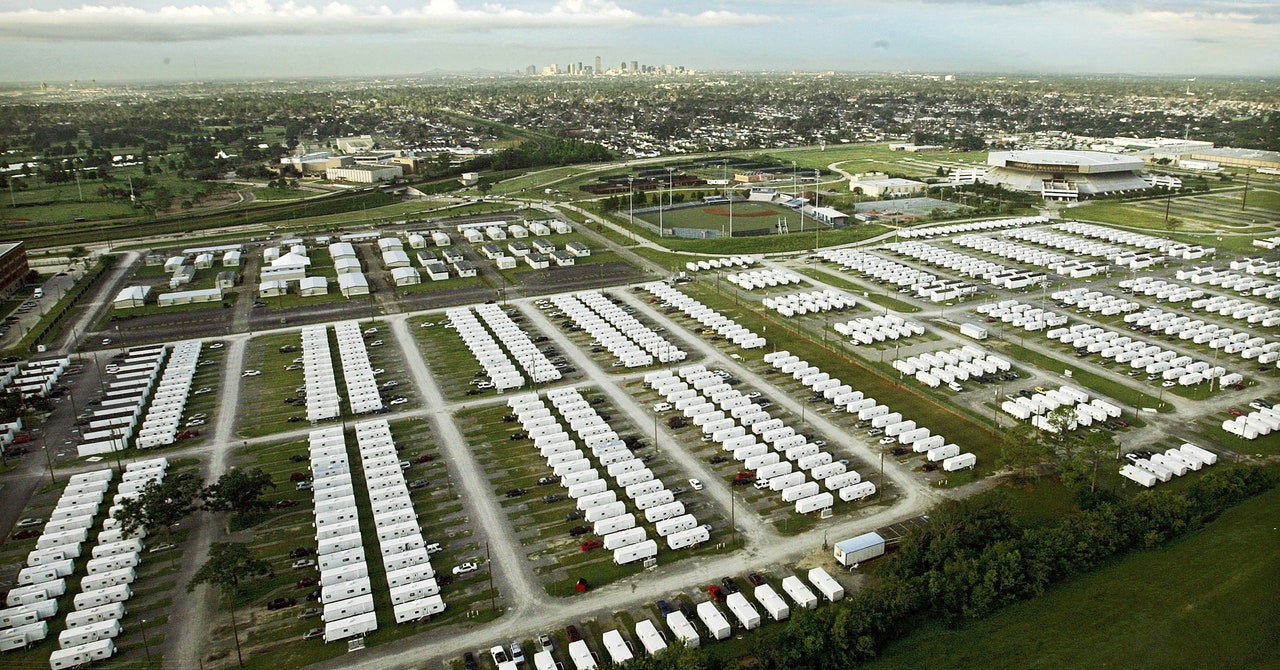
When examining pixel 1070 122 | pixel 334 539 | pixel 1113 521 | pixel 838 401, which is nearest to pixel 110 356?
pixel 334 539

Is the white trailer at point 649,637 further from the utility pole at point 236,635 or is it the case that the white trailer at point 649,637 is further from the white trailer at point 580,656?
the utility pole at point 236,635

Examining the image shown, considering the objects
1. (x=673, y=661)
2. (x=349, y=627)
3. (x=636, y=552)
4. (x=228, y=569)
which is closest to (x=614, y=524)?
(x=636, y=552)

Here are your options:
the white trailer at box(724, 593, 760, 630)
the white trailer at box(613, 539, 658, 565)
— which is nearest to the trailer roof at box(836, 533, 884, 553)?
the white trailer at box(724, 593, 760, 630)

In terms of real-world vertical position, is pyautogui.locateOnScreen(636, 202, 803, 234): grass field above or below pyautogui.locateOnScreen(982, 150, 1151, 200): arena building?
below

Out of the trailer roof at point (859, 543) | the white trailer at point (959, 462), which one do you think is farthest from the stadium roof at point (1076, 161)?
the trailer roof at point (859, 543)

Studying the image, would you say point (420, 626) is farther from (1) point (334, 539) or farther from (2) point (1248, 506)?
(2) point (1248, 506)

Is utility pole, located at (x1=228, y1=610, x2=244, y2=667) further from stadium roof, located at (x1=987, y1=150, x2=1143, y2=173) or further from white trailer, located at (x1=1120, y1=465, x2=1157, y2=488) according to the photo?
stadium roof, located at (x1=987, y1=150, x2=1143, y2=173)
